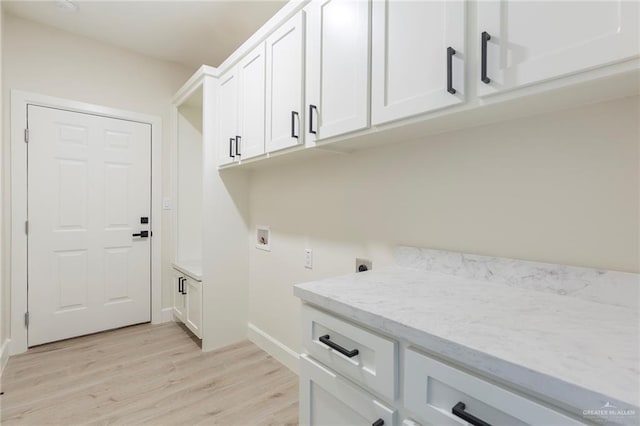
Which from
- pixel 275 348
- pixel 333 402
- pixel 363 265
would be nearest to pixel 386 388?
pixel 333 402

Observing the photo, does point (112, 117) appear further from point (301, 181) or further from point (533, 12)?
point (533, 12)

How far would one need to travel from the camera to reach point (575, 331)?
72cm

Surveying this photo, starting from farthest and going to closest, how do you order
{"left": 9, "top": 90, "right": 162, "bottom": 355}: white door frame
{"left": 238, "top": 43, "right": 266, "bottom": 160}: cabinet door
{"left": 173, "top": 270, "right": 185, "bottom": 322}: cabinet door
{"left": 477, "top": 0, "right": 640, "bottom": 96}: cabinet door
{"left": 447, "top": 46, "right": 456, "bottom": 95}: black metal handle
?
1. {"left": 173, "top": 270, "right": 185, "bottom": 322}: cabinet door
2. {"left": 9, "top": 90, "right": 162, "bottom": 355}: white door frame
3. {"left": 238, "top": 43, "right": 266, "bottom": 160}: cabinet door
4. {"left": 447, "top": 46, "right": 456, "bottom": 95}: black metal handle
5. {"left": 477, "top": 0, "right": 640, "bottom": 96}: cabinet door

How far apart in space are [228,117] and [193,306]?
1555 millimetres

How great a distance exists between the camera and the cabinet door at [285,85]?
Result: 1.59 m

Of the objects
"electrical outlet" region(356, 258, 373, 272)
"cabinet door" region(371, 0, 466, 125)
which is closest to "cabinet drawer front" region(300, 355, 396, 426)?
"electrical outlet" region(356, 258, 373, 272)

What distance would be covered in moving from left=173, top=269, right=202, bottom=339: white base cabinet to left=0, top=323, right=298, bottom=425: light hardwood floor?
174 millimetres

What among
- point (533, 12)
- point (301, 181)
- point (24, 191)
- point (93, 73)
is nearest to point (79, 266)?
point (24, 191)

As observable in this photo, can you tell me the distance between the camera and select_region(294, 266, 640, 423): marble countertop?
0.53 meters

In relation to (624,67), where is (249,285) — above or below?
below

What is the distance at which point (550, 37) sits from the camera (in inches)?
30.9

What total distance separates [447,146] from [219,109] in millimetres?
1783

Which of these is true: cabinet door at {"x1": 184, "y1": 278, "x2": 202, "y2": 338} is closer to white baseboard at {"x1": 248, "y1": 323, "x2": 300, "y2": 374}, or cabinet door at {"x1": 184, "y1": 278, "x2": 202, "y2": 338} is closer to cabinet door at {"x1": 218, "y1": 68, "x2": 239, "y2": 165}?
white baseboard at {"x1": 248, "y1": 323, "x2": 300, "y2": 374}

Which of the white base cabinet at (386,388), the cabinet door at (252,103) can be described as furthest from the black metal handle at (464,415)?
the cabinet door at (252,103)
